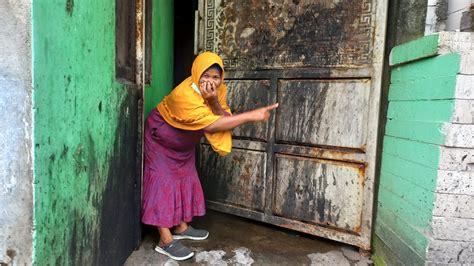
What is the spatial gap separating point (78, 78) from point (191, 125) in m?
0.78

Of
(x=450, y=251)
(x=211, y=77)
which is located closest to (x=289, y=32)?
(x=211, y=77)

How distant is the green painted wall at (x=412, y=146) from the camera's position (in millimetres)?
1696

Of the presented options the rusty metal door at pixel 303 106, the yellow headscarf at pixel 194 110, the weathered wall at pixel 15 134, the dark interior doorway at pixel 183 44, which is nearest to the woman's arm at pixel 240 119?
the yellow headscarf at pixel 194 110

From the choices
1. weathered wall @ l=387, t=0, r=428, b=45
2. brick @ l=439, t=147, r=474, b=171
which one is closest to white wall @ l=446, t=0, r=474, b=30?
weathered wall @ l=387, t=0, r=428, b=45

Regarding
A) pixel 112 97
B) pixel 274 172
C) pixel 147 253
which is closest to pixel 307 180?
pixel 274 172

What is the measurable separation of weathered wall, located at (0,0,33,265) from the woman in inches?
39.7

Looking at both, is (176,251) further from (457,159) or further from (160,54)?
(457,159)

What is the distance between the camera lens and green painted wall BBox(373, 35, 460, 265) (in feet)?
A: 5.57

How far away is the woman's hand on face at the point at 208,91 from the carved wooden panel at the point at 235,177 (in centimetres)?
79

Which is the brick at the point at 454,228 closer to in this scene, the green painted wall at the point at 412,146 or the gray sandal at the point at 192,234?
the green painted wall at the point at 412,146

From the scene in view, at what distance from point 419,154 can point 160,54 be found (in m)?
2.07

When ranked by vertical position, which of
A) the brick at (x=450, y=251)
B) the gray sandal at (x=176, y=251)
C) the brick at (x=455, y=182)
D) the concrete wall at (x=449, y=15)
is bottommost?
the gray sandal at (x=176, y=251)

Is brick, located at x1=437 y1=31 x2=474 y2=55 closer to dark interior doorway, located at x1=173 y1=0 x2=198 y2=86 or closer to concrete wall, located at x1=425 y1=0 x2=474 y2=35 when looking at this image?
concrete wall, located at x1=425 y1=0 x2=474 y2=35

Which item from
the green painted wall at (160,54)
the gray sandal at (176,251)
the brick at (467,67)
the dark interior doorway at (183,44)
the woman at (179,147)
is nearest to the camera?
the brick at (467,67)
